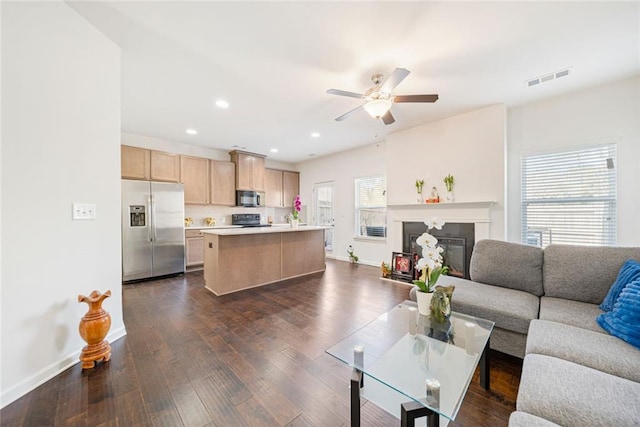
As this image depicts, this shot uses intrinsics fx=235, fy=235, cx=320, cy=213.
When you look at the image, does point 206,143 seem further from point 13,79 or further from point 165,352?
point 165,352

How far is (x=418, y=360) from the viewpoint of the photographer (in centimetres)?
132

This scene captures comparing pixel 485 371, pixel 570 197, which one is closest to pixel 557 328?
pixel 485 371

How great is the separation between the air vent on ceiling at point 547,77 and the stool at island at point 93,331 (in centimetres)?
488

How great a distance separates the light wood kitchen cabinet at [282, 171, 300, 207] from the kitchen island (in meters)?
2.56

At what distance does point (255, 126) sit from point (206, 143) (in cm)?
169

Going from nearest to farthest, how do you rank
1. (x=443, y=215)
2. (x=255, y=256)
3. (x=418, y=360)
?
(x=418, y=360), (x=255, y=256), (x=443, y=215)

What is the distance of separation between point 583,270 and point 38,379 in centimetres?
415

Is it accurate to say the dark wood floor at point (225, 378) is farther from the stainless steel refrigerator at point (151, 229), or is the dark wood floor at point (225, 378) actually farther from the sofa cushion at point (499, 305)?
the stainless steel refrigerator at point (151, 229)

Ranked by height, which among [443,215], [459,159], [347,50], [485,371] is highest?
[347,50]

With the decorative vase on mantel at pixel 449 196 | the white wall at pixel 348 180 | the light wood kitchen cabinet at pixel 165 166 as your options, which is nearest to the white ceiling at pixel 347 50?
the light wood kitchen cabinet at pixel 165 166

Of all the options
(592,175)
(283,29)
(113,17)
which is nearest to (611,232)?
(592,175)

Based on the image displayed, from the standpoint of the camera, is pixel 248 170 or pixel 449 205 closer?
pixel 449 205

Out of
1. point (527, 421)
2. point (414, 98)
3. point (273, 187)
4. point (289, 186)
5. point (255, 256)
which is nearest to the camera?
point (527, 421)

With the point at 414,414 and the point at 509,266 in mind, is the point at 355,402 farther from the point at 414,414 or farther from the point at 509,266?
the point at 509,266
